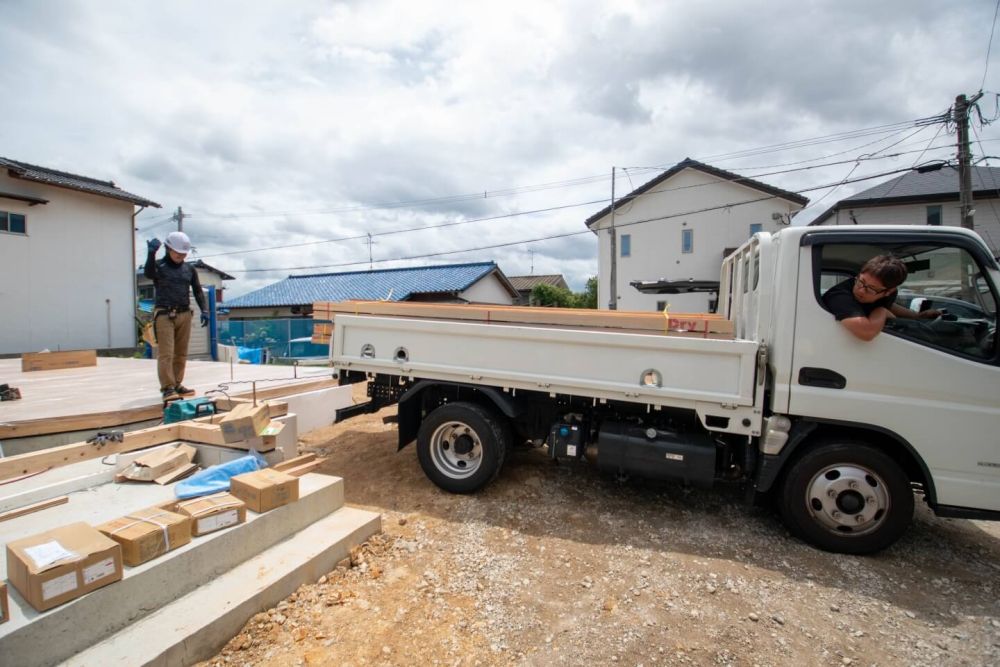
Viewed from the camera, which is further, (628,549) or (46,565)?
(628,549)

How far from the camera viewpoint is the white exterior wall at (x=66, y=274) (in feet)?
40.9

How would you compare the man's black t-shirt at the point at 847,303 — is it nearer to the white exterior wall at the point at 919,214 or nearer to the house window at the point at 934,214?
the white exterior wall at the point at 919,214

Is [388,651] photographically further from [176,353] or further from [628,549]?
[176,353]

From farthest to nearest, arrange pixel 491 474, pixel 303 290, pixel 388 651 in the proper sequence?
pixel 303 290
pixel 491 474
pixel 388 651

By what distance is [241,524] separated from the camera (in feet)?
8.69

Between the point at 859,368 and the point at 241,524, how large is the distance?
410cm

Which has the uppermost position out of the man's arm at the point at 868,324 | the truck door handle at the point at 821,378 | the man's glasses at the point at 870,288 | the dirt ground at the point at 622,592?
the man's glasses at the point at 870,288

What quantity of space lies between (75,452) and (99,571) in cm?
223

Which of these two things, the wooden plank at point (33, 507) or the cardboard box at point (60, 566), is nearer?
the cardboard box at point (60, 566)

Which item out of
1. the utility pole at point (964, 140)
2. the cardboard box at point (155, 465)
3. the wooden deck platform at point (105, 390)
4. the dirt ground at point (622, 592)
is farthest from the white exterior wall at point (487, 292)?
the dirt ground at point (622, 592)

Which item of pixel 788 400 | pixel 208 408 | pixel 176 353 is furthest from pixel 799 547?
pixel 176 353

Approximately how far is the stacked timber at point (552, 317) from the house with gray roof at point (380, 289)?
18.3 m

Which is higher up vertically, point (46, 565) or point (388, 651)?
point (46, 565)

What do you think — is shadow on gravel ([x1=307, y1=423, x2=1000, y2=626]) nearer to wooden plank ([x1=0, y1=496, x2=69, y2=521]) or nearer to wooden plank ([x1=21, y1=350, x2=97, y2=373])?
wooden plank ([x1=0, y1=496, x2=69, y2=521])
